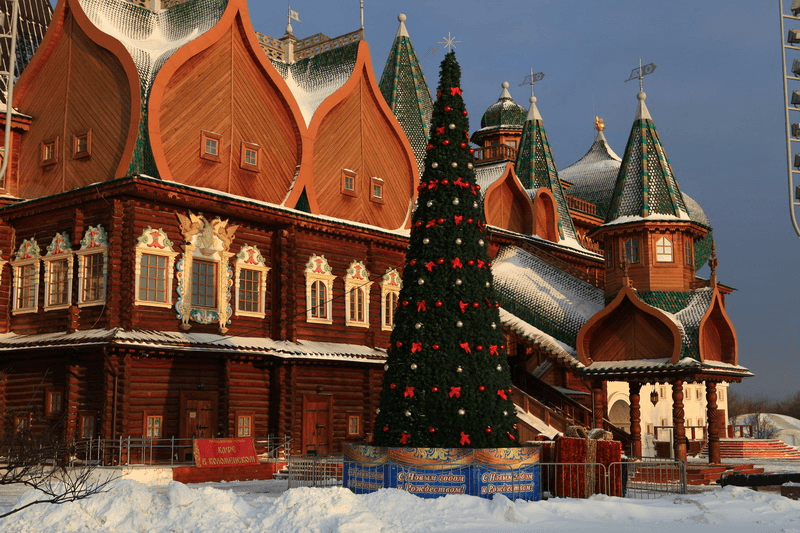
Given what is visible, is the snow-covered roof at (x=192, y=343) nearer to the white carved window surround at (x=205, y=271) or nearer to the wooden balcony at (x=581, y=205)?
the white carved window surround at (x=205, y=271)

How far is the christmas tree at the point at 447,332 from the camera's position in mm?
16000

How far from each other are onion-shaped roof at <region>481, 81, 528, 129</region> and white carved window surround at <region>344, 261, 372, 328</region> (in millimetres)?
22579

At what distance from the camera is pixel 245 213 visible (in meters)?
24.7

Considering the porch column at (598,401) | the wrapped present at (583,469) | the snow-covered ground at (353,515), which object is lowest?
the snow-covered ground at (353,515)

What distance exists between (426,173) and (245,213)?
28.4 ft

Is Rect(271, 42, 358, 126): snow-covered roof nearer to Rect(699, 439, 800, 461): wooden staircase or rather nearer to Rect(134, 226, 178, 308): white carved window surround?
Rect(134, 226, 178, 308): white carved window surround

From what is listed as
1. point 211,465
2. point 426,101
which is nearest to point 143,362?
point 211,465

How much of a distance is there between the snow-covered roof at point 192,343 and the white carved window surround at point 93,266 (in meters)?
0.89

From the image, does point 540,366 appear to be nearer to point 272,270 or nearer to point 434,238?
point 272,270

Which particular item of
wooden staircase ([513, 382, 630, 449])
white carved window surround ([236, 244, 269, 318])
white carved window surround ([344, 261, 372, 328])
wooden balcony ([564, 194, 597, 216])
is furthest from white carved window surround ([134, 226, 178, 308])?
wooden balcony ([564, 194, 597, 216])

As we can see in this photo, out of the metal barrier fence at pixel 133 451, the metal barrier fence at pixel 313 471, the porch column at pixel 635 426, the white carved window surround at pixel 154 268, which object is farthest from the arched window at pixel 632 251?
the white carved window surround at pixel 154 268

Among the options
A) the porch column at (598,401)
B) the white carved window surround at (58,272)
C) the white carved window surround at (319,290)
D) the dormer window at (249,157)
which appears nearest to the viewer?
the white carved window surround at (58,272)

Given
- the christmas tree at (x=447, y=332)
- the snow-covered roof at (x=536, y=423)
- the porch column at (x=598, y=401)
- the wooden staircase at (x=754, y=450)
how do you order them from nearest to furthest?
the christmas tree at (x=447, y=332) → the snow-covered roof at (x=536, y=423) → the porch column at (x=598, y=401) → the wooden staircase at (x=754, y=450)

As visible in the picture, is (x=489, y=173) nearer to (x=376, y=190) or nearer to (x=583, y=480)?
(x=376, y=190)
